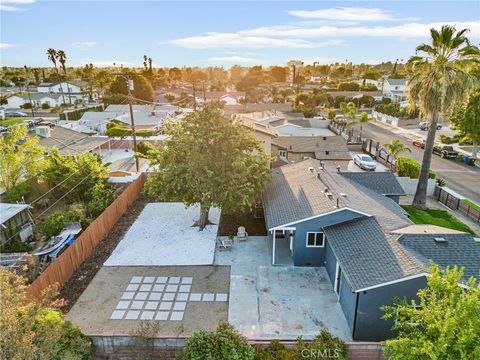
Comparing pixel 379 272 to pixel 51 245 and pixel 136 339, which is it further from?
pixel 51 245

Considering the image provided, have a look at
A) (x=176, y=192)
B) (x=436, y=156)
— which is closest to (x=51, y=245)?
(x=176, y=192)

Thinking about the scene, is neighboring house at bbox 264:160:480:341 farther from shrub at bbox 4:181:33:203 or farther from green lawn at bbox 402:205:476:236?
shrub at bbox 4:181:33:203

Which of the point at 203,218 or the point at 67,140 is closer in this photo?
the point at 203,218

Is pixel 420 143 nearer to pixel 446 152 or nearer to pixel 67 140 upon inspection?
pixel 446 152

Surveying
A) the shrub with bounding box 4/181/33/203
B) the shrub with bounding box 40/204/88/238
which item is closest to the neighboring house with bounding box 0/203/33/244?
the shrub with bounding box 40/204/88/238

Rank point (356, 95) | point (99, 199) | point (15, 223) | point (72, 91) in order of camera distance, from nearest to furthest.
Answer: point (15, 223), point (99, 199), point (356, 95), point (72, 91)

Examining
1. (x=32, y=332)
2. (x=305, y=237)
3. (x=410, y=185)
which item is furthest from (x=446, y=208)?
(x=32, y=332)

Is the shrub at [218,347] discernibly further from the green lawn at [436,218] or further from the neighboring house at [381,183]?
the green lawn at [436,218]
